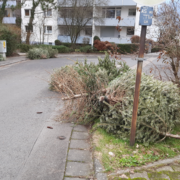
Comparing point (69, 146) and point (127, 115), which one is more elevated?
point (127, 115)

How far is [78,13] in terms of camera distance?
2986cm

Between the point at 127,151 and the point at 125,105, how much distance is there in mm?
863

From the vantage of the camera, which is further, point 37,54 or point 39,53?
point 39,53

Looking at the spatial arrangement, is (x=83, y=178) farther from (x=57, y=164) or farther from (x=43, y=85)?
(x=43, y=85)

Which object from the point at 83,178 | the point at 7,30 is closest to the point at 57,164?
the point at 83,178

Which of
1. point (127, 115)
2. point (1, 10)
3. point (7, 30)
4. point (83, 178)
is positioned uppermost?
point (1, 10)

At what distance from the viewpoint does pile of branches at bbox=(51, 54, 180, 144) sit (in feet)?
11.7

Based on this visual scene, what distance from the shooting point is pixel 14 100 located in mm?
6512

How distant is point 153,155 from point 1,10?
961 inches

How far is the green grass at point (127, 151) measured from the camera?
10.3 ft

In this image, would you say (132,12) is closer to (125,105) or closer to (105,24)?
(105,24)

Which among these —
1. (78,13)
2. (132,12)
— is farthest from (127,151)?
(132,12)

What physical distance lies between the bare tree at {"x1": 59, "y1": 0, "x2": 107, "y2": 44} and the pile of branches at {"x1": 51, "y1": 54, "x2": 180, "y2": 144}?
89.5 ft

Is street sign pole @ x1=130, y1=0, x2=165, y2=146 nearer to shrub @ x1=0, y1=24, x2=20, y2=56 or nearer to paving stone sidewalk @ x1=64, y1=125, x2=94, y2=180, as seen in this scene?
paving stone sidewalk @ x1=64, y1=125, x2=94, y2=180
